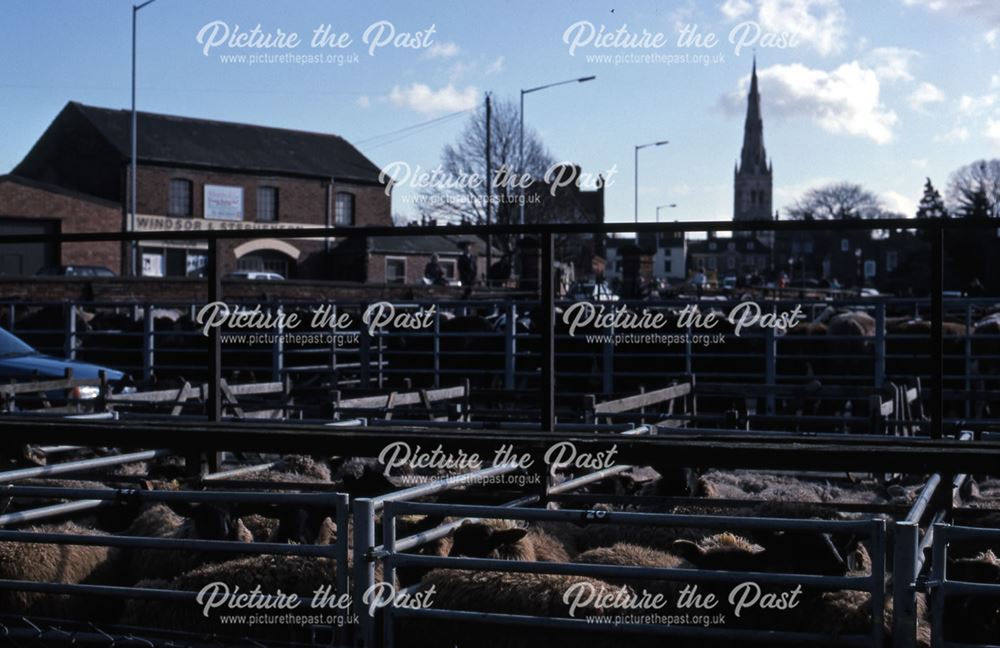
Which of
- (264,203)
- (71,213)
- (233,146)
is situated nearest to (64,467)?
(71,213)

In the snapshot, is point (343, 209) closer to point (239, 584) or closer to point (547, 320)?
point (547, 320)

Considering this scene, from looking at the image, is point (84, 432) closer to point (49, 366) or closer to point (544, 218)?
point (49, 366)

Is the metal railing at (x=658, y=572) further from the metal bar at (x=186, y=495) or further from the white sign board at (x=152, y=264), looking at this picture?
the white sign board at (x=152, y=264)

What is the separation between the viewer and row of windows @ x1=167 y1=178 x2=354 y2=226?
51.5m

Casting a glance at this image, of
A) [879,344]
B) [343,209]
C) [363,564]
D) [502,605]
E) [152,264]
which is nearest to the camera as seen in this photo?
[363,564]

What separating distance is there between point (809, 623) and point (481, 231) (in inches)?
76.5

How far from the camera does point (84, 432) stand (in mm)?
5500

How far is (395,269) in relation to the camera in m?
58.7

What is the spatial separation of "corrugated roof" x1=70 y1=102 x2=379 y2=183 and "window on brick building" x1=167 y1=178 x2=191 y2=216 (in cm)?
95

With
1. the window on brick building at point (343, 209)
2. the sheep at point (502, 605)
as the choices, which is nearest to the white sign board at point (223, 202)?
the window on brick building at point (343, 209)

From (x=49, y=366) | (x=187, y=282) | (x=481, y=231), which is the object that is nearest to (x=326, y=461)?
(x=481, y=231)

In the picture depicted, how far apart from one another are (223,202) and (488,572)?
50.5 m

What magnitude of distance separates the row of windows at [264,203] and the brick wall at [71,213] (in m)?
3.39

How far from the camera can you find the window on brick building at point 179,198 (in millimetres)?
51344
